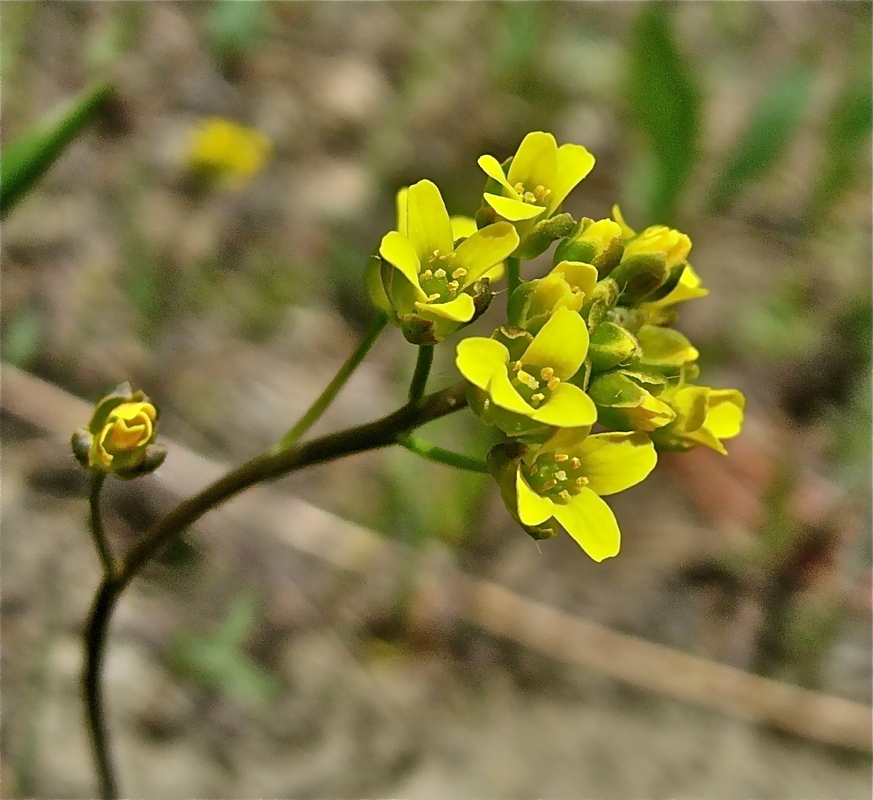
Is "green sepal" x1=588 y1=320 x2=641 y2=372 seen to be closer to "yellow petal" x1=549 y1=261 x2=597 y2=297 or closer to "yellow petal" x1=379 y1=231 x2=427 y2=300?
"yellow petal" x1=549 y1=261 x2=597 y2=297

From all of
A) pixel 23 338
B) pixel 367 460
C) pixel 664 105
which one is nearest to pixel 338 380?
pixel 367 460

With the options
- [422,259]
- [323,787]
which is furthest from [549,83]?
[323,787]

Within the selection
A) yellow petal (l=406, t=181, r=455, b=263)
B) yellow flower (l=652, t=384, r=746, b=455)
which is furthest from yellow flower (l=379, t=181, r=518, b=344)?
yellow flower (l=652, t=384, r=746, b=455)

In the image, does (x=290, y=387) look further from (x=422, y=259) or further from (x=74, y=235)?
(x=422, y=259)

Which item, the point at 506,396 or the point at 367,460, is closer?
the point at 506,396

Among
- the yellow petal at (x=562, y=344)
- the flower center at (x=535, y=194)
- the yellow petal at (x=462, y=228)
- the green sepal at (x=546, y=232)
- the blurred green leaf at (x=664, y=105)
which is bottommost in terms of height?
the yellow petal at (x=562, y=344)

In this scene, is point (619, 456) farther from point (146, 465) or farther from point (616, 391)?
point (146, 465)

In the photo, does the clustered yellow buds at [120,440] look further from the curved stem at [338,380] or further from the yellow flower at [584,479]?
the yellow flower at [584,479]

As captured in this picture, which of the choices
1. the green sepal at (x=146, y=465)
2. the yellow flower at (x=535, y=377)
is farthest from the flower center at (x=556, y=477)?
the green sepal at (x=146, y=465)
